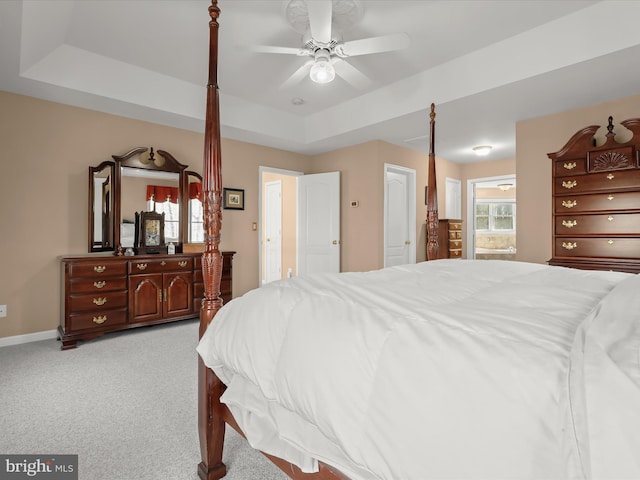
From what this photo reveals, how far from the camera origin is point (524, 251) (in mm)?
4195

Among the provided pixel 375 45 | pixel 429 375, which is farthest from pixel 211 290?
pixel 375 45

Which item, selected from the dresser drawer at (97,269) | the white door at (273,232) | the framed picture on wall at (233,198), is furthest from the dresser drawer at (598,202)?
the white door at (273,232)

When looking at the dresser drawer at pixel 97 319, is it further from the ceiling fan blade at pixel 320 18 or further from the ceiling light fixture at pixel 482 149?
the ceiling light fixture at pixel 482 149

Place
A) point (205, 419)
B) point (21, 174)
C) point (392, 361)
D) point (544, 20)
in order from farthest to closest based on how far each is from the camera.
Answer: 1. point (21, 174)
2. point (544, 20)
3. point (205, 419)
4. point (392, 361)

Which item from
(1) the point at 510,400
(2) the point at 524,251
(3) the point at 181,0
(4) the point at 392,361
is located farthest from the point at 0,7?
(2) the point at 524,251

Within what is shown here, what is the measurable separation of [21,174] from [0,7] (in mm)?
1716

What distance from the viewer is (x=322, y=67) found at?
278 cm

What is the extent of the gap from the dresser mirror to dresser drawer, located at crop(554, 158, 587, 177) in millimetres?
4087

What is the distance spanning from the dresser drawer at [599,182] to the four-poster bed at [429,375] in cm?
243

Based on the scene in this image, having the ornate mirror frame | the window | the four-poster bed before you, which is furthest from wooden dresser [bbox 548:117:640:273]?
the window

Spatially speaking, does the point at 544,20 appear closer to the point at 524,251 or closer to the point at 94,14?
the point at 524,251

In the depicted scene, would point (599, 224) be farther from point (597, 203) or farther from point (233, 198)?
point (233, 198)

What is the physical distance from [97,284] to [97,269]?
15cm

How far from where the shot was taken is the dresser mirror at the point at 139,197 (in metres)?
3.78
